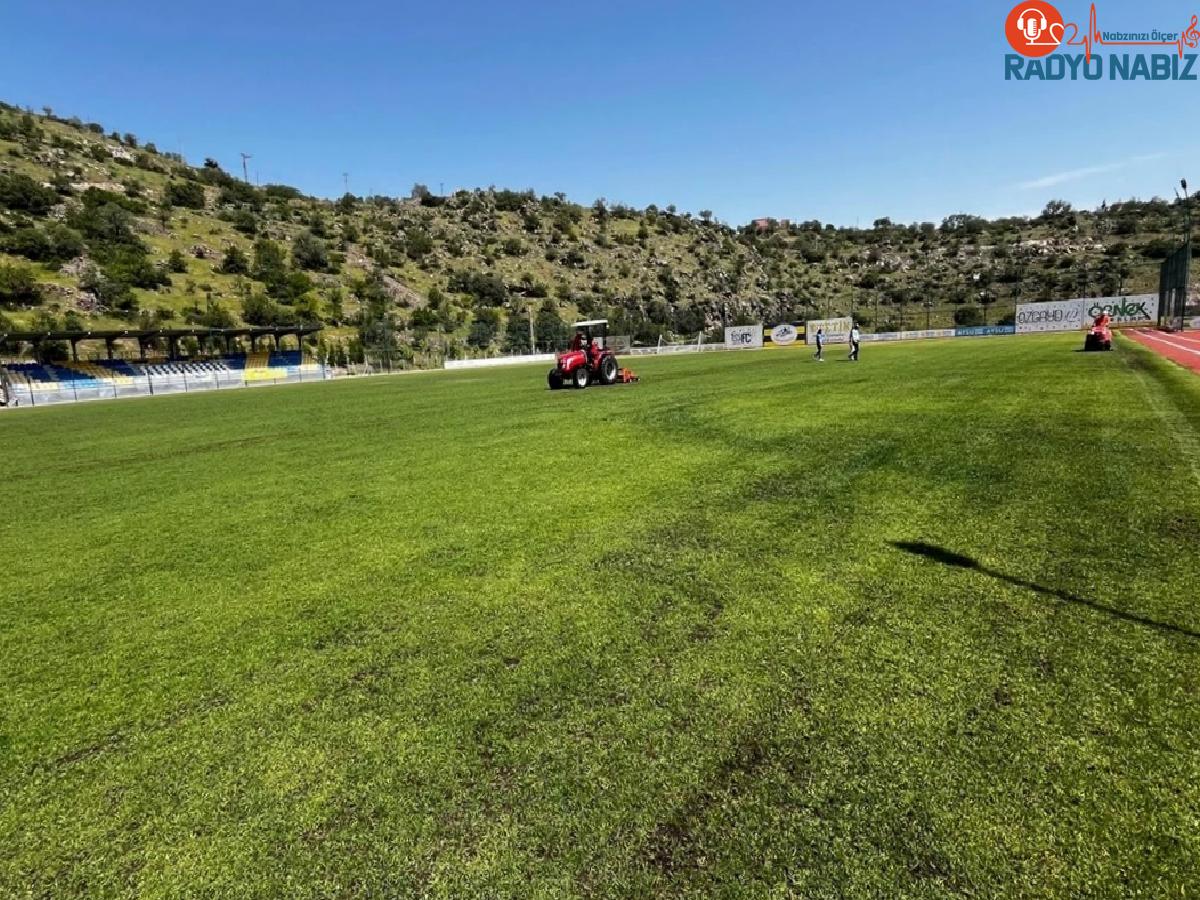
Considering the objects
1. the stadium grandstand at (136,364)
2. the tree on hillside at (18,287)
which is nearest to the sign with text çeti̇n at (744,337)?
the stadium grandstand at (136,364)

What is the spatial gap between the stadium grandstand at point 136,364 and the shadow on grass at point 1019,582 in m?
44.6

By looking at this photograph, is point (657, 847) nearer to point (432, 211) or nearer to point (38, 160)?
point (38, 160)

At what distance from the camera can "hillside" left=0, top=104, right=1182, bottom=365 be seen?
2256 inches

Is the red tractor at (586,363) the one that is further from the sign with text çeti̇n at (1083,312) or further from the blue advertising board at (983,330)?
the blue advertising board at (983,330)

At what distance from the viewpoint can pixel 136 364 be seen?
44.4 m

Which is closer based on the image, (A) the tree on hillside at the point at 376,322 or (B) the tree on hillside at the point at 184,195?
(A) the tree on hillside at the point at 376,322

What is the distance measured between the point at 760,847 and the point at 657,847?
35cm

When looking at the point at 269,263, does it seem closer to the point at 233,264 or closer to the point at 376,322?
the point at 233,264

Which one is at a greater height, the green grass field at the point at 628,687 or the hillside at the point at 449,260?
the hillside at the point at 449,260

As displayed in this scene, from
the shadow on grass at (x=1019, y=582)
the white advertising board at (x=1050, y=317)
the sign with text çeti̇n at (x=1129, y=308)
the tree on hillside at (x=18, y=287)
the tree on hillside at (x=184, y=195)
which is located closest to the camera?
the shadow on grass at (x=1019, y=582)

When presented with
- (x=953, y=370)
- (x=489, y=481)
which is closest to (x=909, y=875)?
(x=489, y=481)

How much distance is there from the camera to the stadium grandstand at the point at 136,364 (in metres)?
36.9

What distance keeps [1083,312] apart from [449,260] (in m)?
71.8

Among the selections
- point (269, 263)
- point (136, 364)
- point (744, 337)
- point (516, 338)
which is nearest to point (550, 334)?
point (516, 338)
